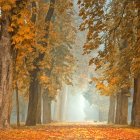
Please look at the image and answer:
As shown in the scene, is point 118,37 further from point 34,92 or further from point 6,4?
point 6,4

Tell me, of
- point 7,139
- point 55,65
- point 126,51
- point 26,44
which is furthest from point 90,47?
point 55,65

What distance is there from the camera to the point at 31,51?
19.2m

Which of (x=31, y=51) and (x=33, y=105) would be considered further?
(x=33, y=105)

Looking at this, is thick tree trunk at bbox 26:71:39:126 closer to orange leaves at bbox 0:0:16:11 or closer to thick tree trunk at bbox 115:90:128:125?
thick tree trunk at bbox 115:90:128:125

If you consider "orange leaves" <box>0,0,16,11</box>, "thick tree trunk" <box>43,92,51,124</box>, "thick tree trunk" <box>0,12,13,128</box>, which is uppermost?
"orange leaves" <box>0,0,16,11</box>

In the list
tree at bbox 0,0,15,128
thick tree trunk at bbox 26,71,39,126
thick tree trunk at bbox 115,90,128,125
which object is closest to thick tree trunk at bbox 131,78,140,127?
thick tree trunk at bbox 115,90,128,125

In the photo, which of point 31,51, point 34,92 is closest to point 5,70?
point 31,51

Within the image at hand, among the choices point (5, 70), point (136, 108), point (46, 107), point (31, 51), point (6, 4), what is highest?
point (6, 4)

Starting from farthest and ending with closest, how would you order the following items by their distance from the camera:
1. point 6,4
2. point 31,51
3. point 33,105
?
point 33,105, point 31,51, point 6,4

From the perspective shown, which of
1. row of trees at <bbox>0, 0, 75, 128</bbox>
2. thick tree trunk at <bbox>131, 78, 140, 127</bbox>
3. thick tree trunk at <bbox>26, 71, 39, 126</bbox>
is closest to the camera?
row of trees at <bbox>0, 0, 75, 128</bbox>

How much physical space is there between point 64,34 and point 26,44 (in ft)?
60.7

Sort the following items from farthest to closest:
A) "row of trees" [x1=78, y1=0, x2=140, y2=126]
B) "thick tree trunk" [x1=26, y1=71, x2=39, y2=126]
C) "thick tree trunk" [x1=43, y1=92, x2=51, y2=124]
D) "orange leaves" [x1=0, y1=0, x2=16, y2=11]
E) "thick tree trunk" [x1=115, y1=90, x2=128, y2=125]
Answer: "thick tree trunk" [x1=43, y1=92, x2=51, y2=124]
"thick tree trunk" [x1=115, y1=90, x2=128, y2=125]
"thick tree trunk" [x1=26, y1=71, x2=39, y2=126]
"row of trees" [x1=78, y1=0, x2=140, y2=126]
"orange leaves" [x1=0, y1=0, x2=16, y2=11]

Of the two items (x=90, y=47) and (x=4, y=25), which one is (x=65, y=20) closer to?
(x=90, y=47)

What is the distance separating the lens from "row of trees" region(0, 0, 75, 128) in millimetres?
14875
